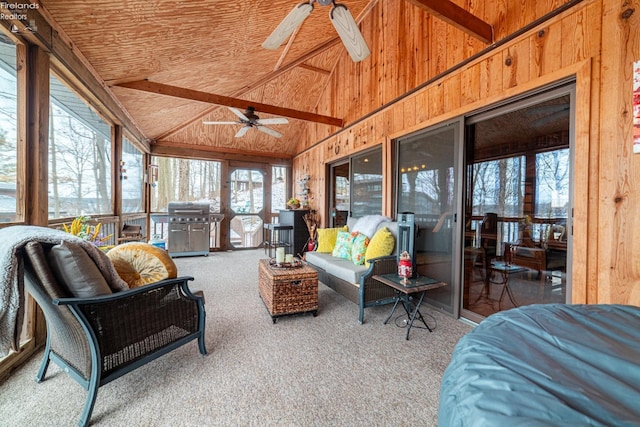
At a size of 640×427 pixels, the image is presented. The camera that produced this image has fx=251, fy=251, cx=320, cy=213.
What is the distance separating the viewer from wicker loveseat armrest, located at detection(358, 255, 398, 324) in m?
2.56

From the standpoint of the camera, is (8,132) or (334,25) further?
(334,25)

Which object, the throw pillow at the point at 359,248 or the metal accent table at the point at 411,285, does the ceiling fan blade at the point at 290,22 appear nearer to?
the throw pillow at the point at 359,248

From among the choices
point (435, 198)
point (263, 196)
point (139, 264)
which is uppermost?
point (263, 196)

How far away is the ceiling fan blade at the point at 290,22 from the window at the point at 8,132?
6.38 ft

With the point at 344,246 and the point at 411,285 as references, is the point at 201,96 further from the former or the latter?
the point at 411,285

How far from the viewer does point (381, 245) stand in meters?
2.87

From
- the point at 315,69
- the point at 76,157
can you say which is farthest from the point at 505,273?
the point at 76,157

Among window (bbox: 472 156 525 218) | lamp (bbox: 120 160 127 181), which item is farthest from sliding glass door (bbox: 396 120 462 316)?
lamp (bbox: 120 160 127 181)

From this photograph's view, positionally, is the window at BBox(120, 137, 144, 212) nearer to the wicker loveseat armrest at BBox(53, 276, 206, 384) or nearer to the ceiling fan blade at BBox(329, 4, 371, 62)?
the wicker loveseat armrest at BBox(53, 276, 206, 384)

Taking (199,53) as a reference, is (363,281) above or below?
below

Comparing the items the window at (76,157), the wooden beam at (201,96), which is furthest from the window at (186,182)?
the wooden beam at (201,96)

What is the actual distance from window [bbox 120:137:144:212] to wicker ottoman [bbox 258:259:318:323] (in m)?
3.56

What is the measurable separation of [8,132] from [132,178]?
3.68m

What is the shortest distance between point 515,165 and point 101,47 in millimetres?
4219
